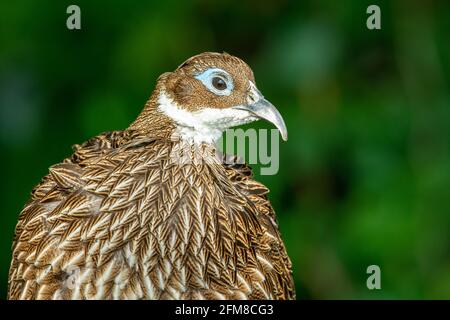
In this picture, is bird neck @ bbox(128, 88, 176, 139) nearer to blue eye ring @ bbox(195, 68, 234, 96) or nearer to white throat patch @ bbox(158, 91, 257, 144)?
white throat patch @ bbox(158, 91, 257, 144)

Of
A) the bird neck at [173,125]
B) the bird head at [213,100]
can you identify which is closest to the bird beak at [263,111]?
the bird head at [213,100]

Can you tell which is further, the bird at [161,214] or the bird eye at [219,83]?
the bird eye at [219,83]

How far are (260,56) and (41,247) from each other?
9.91ft

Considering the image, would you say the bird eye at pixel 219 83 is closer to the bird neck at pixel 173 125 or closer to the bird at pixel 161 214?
the bird at pixel 161 214

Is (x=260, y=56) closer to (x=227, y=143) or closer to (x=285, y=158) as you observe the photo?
(x=285, y=158)

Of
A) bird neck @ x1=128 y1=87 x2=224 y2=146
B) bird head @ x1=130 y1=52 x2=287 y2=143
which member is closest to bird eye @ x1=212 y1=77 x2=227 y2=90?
bird head @ x1=130 y1=52 x2=287 y2=143

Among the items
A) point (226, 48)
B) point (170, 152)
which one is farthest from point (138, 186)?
point (226, 48)

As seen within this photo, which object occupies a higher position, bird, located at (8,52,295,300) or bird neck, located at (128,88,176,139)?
bird neck, located at (128,88,176,139)

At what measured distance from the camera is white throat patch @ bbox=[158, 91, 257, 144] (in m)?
3.57

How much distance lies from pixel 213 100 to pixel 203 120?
0.09m

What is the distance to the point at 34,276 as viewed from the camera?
3.45 meters

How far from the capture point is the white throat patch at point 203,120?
3.57 meters

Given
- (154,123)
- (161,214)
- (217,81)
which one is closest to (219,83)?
(217,81)

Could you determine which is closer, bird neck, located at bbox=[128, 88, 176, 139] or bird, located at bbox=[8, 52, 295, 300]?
bird, located at bbox=[8, 52, 295, 300]
